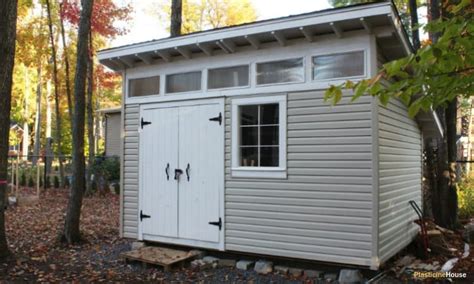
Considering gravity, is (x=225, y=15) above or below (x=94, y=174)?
above

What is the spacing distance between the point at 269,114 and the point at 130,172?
275 cm

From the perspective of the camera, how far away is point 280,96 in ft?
19.4

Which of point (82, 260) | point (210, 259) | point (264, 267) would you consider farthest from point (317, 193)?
point (82, 260)

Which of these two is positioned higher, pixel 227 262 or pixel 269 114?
pixel 269 114

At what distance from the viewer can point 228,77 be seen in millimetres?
6410

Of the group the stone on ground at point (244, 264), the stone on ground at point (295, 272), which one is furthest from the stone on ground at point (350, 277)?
the stone on ground at point (244, 264)

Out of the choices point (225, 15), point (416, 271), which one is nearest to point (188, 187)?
point (416, 271)

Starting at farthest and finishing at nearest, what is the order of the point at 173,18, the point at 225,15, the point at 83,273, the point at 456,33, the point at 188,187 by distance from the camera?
the point at 225,15, the point at 173,18, the point at 188,187, the point at 83,273, the point at 456,33

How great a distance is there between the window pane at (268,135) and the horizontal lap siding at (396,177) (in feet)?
4.52

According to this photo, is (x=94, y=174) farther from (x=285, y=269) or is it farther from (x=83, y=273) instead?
(x=285, y=269)

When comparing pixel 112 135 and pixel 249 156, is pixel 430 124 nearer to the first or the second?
pixel 249 156

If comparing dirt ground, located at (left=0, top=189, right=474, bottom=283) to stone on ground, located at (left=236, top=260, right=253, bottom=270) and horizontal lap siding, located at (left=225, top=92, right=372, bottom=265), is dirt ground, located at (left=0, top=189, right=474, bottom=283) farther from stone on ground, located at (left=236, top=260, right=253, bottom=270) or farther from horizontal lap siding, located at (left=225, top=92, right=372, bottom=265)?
horizontal lap siding, located at (left=225, top=92, right=372, bottom=265)

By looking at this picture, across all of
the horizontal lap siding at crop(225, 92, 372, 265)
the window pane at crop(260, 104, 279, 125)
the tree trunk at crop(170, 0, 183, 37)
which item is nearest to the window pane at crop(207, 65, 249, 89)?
the window pane at crop(260, 104, 279, 125)

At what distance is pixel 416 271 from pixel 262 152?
2.53 metres
